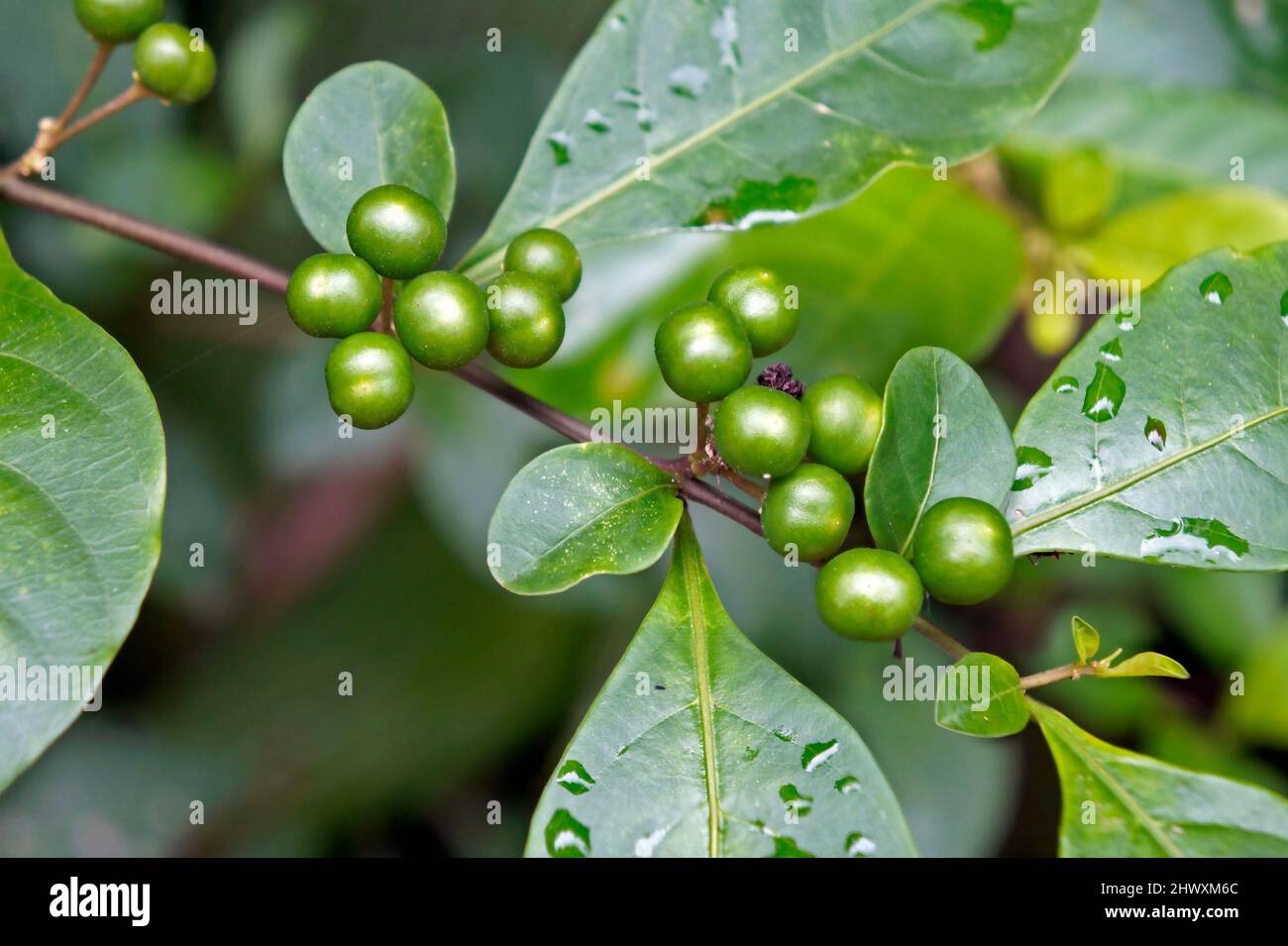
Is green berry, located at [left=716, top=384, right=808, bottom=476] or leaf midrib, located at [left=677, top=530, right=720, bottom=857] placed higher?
green berry, located at [left=716, top=384, right=808, bottom=476]

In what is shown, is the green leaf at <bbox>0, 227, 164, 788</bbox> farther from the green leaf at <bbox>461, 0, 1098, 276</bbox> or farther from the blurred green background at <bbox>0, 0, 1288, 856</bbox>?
the blurred green background at <bbox>0, 0, 1288, 856</bbox>

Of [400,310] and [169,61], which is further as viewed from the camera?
[169,61]

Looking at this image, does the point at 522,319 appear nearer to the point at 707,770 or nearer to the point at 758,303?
the point at 758,303

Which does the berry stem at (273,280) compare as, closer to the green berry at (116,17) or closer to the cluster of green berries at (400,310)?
the cluster of green berries at (400,310)

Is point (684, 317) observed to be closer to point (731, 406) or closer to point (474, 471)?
point (731, 406)

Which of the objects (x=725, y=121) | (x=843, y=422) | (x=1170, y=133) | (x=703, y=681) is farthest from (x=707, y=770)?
(x=1170, y=133)

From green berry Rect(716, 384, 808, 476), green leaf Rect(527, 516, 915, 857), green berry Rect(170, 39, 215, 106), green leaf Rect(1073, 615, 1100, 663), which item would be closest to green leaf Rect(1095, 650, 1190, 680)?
green leaf Rect(1073, 615, 1100, 663)

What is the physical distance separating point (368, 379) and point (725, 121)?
21.9 inches

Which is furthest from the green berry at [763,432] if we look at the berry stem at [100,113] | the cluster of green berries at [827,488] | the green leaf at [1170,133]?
the green leaf at [1170,133]

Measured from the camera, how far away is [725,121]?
1.32 metres

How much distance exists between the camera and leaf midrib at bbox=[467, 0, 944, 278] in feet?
4.24

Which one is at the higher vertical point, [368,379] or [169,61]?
[169,61]

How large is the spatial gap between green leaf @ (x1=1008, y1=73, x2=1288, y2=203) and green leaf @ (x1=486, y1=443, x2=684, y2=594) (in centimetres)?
119
